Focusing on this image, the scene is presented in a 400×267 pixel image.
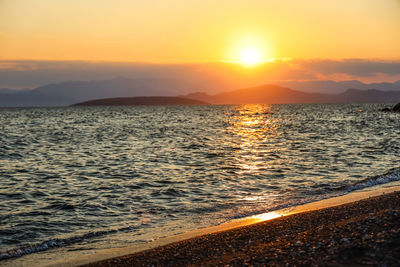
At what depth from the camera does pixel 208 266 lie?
769cm

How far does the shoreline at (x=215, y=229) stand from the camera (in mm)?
→ 9688

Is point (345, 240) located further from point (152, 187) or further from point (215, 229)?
point (152, 187)

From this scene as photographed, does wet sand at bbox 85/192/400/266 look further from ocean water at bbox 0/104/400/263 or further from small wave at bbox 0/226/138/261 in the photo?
small wave at bbox 0/226/138/261

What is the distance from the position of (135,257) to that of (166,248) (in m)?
0.87

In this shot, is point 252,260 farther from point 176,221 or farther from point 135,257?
point 176,221

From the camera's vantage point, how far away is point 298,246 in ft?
26.4

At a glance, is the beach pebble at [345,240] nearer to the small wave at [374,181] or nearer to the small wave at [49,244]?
the small wave at [49,244]

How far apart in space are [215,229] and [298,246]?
444 centimetres

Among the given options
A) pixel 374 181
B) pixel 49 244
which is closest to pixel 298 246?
pixel 49 244

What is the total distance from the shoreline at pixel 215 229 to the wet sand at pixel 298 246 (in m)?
0.63

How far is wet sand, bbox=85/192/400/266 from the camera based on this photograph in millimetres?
7086

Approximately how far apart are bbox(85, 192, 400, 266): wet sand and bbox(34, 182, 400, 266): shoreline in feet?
2.08

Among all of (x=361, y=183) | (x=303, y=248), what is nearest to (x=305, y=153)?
(x=361, y=183)

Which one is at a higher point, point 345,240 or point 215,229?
point 345,240
